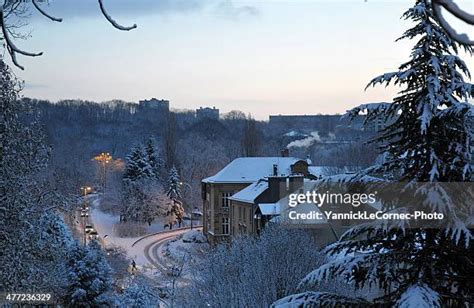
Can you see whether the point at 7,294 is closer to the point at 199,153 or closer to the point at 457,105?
the point at 457,105

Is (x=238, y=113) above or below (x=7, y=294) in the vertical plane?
above

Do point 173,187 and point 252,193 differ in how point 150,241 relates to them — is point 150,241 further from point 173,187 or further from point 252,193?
point 252,193

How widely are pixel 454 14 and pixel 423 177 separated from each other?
399 cm

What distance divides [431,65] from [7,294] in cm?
834

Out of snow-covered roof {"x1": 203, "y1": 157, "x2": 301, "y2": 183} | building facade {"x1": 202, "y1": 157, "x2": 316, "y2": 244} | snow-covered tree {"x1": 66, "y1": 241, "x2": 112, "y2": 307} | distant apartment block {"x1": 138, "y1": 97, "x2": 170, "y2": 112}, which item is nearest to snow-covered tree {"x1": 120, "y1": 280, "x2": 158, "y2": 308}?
snow-covered tree {"x1": 66, "y1": 241, "x2": 112, "y2": 307}

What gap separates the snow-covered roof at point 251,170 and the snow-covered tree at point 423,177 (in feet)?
83.1

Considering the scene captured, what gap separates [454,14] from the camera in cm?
103

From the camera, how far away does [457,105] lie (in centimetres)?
449

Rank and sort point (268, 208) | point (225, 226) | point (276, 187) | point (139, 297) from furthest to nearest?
point (225, 226) < point (276, 187) < point (268, 208) < point (139, 297)

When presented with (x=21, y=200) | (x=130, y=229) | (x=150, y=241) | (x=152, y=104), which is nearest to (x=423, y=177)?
(x=21, y=200)

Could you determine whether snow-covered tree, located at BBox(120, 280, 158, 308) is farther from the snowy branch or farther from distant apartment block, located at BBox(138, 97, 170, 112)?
distant apartment block, located at BBox(138, 97, 170, 112)

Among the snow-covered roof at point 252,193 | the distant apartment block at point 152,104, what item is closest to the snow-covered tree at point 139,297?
the snow-covered roof at point 252,193

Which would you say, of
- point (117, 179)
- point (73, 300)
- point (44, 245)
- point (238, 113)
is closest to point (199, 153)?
point (117, 179)

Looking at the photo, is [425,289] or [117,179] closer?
[425,289]
